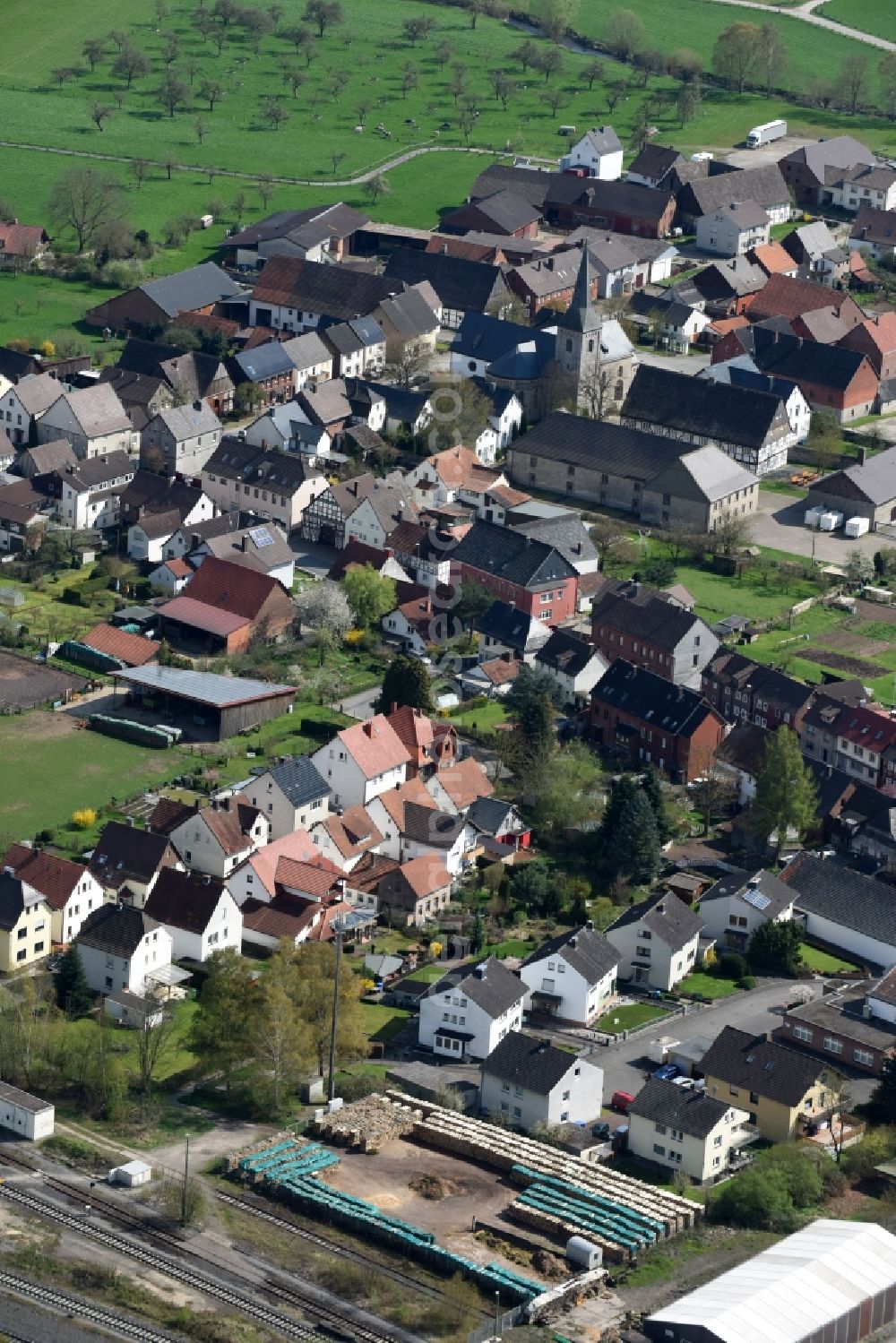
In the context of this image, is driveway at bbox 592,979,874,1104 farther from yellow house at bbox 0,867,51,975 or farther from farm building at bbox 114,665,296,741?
farm building at bbox 114,665,296,741

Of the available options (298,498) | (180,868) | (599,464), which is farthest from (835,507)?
(180,868)

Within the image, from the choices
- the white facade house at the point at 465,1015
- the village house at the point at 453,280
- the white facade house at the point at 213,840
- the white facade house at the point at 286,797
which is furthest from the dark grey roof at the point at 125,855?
the village house at the point at 453,280

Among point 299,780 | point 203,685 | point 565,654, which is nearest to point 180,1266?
point 299,780

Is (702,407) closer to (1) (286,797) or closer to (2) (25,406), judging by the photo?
(2) (25,406)

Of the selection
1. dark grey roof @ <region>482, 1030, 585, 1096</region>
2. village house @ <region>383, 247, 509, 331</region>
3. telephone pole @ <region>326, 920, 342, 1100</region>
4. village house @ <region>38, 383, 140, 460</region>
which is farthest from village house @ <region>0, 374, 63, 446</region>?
dark grey roof @ <region>482, 1030, 585, 1096</region>

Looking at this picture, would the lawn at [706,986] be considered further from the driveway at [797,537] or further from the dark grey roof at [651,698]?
the driveway at [797,537]

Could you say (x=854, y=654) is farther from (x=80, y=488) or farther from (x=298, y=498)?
(x=80, y=488)
